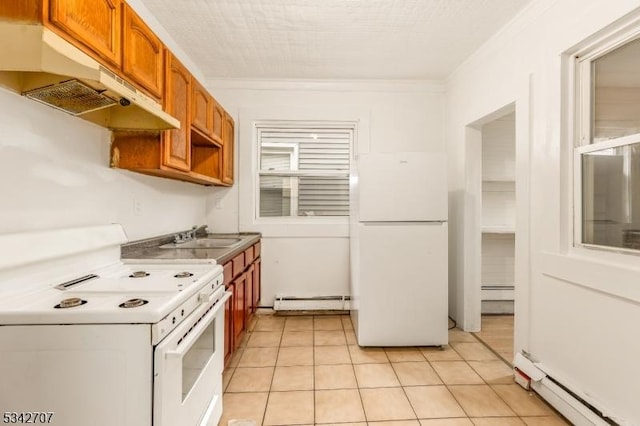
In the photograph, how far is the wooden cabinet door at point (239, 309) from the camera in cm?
A: 235

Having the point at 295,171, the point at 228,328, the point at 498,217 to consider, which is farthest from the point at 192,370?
the point at 498,217

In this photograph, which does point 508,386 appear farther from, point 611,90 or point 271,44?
point 271,44

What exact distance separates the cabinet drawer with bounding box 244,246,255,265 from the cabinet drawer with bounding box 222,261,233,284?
0.50 meters

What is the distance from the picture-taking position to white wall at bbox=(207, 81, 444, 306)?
3.54 m

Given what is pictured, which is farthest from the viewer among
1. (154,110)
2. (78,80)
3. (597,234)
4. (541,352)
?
(541,352)

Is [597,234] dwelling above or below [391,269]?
above

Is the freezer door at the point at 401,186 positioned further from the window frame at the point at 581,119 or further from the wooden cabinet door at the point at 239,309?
the wooden cabinet door at the point at 239,309

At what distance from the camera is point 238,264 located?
8.07 feet

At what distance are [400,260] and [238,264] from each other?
1.29m

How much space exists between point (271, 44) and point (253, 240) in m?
1.72

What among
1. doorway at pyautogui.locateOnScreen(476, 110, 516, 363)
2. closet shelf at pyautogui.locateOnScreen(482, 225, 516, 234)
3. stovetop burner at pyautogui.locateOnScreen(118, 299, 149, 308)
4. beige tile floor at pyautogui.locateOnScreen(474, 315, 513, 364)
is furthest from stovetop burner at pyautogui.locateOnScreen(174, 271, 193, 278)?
doorway at pyautogui.locateOnScreen(476, 110, 516, 363)

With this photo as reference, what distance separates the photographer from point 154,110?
1495 mm

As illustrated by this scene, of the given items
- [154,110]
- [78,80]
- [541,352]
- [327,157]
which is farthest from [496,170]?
[78,80]

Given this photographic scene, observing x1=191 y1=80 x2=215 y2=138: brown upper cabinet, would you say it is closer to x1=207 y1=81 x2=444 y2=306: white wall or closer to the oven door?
x1=207 y1=81 x2=444 y2=306: white wall
